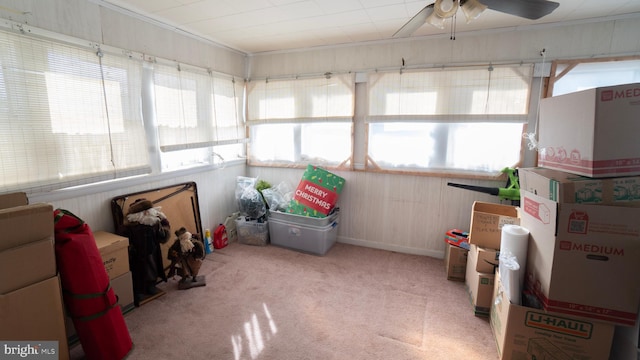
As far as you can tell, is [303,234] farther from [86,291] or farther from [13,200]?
[13,200]

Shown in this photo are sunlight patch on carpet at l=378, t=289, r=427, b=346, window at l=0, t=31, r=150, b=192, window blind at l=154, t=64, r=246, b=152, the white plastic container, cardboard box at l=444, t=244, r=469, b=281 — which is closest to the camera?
window at l=0, t=31, r=150, b=192

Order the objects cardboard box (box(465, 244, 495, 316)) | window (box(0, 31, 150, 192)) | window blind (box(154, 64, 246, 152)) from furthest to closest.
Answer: window blind (box(154, 64, 246, 152)) → cardboard box (box(465, 244, 495, 316)) → window (box(0, 31, 150, 192))

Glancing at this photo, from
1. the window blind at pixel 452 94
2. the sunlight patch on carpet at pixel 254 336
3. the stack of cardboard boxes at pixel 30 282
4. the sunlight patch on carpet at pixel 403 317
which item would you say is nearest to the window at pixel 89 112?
the stack of cardboard boxes at pixel 30 282

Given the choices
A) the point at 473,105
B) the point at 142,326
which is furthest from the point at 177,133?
the point at 473,105

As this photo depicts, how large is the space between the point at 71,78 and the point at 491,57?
12.1ft

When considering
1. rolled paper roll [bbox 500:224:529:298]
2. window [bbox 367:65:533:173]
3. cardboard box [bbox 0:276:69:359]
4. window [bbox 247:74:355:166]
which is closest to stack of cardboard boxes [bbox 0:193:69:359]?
cardboard box [bbox 0:276:69:359]

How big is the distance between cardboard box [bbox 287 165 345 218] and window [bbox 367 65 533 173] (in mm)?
519

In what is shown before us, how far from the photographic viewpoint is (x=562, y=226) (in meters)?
1.54

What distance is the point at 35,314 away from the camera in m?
1.53

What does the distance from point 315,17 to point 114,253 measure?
8.36 ft

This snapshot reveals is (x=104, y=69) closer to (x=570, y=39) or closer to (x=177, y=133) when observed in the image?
(x=177, y=133)

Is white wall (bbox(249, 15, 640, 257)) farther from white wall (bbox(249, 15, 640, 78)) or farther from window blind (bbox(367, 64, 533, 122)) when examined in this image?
window blind (bbox(367, 64, 533, 122))

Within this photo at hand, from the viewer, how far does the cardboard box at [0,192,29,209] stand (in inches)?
66.1

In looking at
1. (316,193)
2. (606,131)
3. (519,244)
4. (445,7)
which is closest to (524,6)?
(445,7)
